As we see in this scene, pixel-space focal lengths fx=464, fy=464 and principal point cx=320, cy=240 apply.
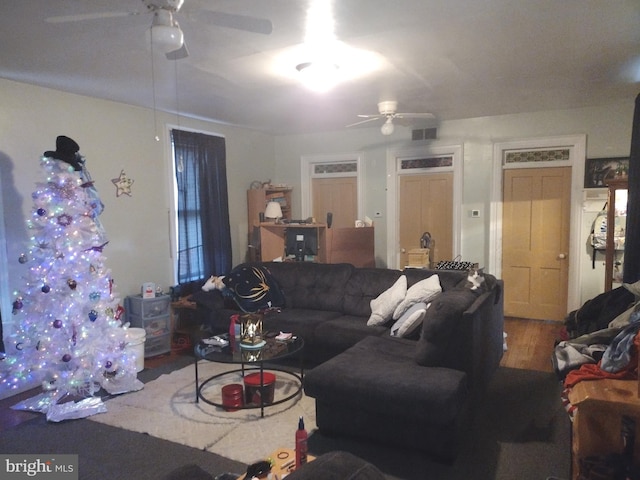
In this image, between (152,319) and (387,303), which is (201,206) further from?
Result: (387,303)

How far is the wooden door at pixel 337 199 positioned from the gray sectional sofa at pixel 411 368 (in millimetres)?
2474

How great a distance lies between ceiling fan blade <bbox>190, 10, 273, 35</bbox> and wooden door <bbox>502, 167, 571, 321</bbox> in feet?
14.2

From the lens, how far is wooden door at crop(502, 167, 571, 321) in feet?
18.1

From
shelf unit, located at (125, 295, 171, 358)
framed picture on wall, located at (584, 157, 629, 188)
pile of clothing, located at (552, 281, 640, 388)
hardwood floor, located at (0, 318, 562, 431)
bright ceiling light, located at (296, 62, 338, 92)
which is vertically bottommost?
hardwood floor, located at (0, 318, 562, 431)

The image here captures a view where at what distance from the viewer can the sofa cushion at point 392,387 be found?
2604mm

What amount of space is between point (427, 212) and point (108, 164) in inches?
154

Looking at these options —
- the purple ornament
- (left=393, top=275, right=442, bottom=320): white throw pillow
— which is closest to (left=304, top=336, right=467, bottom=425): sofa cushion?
(left=393, top=275, right=442, bottom=320): white throw pillow

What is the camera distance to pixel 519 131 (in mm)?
5555

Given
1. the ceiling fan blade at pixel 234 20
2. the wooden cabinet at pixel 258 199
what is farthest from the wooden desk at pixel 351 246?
the ceiling fan blade at pixel 234 20

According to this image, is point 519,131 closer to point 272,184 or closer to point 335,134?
point 335,134

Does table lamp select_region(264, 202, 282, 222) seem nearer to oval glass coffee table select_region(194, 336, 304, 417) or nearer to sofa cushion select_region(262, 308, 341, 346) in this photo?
sofa cushion select_region(262, 308, 341, 346)

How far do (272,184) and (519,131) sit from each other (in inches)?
132

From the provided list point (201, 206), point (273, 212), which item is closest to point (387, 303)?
point (273, 212)

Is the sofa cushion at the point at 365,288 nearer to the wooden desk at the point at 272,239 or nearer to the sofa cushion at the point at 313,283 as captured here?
the sofa cushion at the point at 313,283
